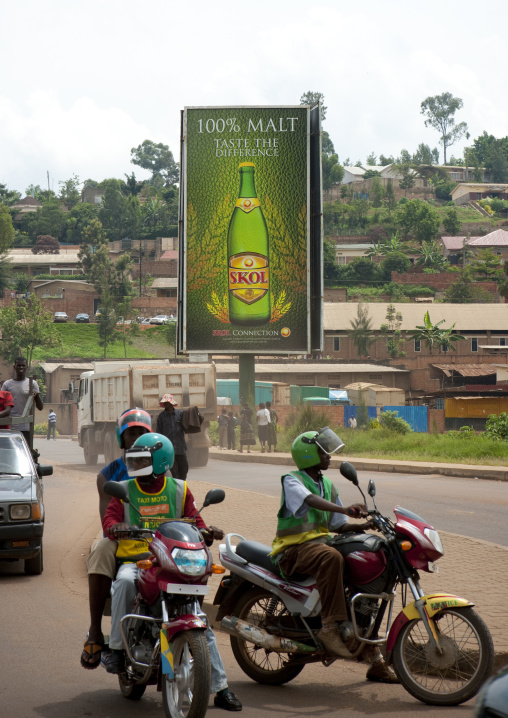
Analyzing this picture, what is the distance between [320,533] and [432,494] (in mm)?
11172

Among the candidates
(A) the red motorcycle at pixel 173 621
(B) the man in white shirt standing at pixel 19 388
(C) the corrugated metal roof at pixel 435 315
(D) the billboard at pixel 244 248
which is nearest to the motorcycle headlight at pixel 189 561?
(A) the red motorcycle at pixel 173 621

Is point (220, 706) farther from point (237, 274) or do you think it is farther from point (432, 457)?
point (237, 274)

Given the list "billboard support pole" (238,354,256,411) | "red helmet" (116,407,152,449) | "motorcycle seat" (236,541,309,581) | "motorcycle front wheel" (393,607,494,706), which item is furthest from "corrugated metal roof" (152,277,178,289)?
"motorcycle front wheel" (393,607,494,706)

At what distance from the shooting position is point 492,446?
23.8 m

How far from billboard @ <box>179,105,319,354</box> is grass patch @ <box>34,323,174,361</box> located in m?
46.9

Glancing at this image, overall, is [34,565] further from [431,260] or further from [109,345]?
[431,260]

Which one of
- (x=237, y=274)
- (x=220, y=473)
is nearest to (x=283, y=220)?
(x=237, y=274)

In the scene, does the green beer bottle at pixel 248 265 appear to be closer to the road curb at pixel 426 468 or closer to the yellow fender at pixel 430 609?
the road curb at pixel 426 468

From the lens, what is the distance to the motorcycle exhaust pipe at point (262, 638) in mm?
5582

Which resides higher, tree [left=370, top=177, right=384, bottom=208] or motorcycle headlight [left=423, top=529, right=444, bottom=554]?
tree [left=370, top=177, right=384, bottom=208]

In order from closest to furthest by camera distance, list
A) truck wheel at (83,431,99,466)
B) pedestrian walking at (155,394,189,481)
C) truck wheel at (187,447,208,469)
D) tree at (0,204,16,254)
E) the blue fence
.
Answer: pedestrian walking at (155,394,189,481) < truck wheel at (187,447,208,469) < truck wheel at (83,431,99,466) < the blue fence < tree at (0,204,16,254)

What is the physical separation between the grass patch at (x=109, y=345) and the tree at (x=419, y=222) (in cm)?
4645

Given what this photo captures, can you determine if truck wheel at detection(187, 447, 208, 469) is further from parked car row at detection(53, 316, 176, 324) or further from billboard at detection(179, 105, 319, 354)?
parked car row at detection(53, 316, 176, 324)

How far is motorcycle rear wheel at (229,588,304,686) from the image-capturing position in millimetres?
5777
